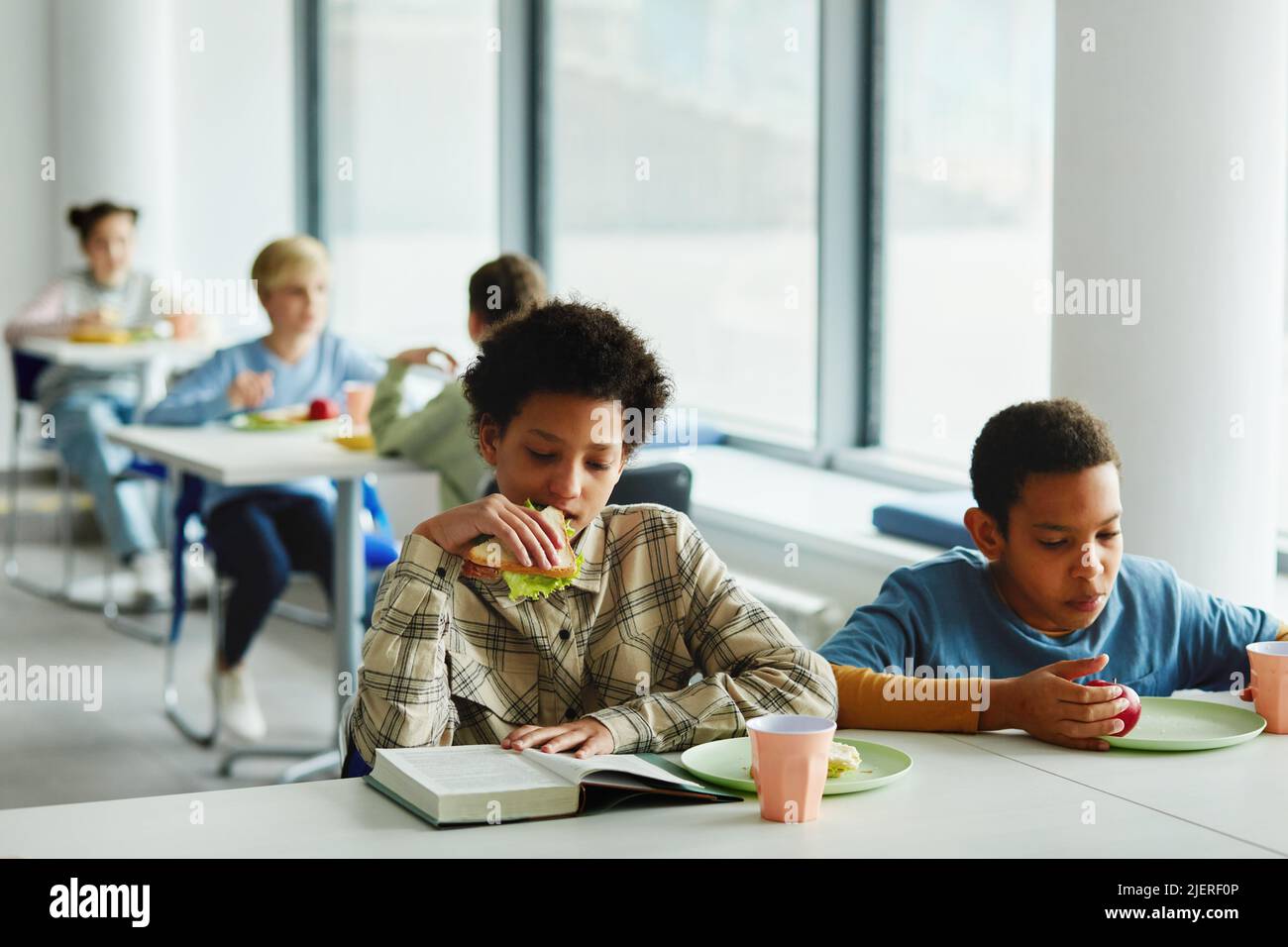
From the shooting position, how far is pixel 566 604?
6.31ft

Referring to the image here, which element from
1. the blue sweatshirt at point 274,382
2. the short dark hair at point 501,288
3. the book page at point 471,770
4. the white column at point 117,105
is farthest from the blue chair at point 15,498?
the book page at point 471,770

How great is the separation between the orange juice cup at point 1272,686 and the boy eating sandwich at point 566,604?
49cm

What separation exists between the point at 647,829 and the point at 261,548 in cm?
279

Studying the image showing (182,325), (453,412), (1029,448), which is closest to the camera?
(1029,448)

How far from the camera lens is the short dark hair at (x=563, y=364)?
1.90 m

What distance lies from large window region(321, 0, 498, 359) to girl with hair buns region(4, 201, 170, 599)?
1.40m

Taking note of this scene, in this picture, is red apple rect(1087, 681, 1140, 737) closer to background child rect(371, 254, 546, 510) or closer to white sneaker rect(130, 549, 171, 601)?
background child rect(371, 254, 546, 510)

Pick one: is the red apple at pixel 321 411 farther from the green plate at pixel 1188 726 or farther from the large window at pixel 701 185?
the green plate at pixel 1188 726

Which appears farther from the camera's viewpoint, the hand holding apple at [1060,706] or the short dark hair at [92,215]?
the short dark hair at [92,215]

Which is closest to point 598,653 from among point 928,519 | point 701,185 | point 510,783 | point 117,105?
point 510,783

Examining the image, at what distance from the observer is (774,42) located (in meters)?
4.62

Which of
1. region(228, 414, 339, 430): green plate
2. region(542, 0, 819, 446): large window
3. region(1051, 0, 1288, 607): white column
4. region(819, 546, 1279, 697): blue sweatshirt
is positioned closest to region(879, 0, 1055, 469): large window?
region(542, 0, 819, 446): large window

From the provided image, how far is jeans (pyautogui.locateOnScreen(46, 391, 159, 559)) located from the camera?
221 inches

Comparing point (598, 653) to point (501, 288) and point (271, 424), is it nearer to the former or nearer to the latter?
point (501, 288)
